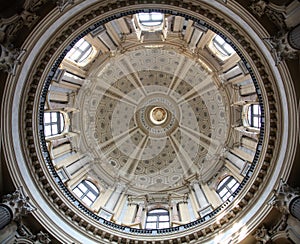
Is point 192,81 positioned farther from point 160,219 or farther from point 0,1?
point 0,1

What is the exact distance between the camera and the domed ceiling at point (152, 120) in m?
31.7

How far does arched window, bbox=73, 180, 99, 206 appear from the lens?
86.3ft

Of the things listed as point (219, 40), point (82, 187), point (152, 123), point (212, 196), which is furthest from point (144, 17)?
point (212, 196)

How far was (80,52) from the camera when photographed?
27750mm

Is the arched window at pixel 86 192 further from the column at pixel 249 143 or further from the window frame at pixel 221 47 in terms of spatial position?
the window frame at pixel 221 47

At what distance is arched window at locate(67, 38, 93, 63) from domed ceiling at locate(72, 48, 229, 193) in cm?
193

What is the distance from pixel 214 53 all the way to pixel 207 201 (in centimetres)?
1141

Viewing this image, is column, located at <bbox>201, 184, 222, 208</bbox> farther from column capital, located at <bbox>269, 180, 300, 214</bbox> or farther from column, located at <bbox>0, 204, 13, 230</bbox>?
column, located at <bbox>0, 204, 13, 230</bbox>

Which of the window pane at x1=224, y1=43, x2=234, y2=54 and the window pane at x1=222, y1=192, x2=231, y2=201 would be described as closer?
the window pane at x1=222, y1=192, x2=231, y2=201

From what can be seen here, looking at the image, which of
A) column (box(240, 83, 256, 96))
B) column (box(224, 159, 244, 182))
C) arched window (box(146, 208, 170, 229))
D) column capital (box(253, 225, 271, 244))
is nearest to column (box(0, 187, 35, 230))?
arched window (box(146, 208, 170, 229))

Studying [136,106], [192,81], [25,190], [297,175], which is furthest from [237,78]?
[25,190]

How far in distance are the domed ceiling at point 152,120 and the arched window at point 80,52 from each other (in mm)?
1929

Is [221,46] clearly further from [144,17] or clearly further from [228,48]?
[144,17]

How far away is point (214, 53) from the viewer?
2788 centimetres
